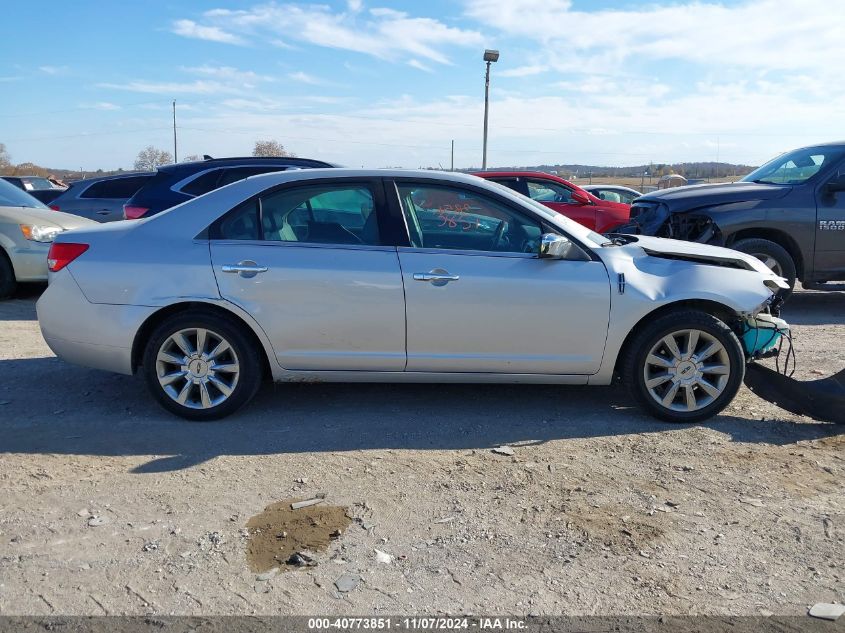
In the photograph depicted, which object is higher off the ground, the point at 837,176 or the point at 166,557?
the point at 837,176

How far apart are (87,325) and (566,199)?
8494 mm

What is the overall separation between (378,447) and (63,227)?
266 inches

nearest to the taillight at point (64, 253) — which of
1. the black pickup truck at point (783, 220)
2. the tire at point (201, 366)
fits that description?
the tire at point (201, 366)

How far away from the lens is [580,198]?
38.4 feet

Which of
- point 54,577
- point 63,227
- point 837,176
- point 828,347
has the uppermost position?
point 837,176

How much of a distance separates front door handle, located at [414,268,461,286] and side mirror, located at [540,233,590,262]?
578mm

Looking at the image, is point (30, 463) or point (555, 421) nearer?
point (30, 463)

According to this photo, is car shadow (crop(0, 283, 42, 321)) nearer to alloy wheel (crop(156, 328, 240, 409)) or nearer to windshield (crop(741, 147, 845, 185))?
alloy wheel (crop(156, 328, 240, 409))

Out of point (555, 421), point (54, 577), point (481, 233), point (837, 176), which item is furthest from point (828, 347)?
point (54, 577)

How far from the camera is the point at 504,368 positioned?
483cm

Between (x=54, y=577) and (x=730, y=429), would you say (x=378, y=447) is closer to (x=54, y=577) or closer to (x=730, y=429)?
(x=54, y=577)

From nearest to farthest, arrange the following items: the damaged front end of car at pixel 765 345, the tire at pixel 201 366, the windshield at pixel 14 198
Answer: the tire at pixel 201 366 → the damaged front end of car at pixel 765 345 → the windshield at pixel 14 198

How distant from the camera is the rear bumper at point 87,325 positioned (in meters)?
4.80

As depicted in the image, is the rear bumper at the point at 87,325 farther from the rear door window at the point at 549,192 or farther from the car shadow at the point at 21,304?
the rear door window at the point at 549,192
